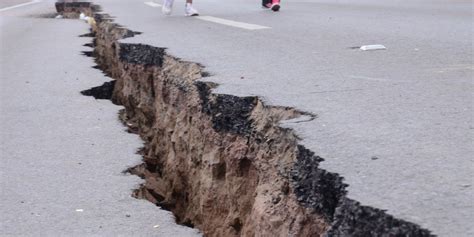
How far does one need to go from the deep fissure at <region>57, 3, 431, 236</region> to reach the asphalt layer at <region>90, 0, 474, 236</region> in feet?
0.30

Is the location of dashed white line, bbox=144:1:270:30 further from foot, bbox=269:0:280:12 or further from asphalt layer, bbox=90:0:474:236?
foot, bbox=269:0:280:12

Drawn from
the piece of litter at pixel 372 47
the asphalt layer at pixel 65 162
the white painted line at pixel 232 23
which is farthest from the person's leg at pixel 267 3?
the piece of litter at pixel 372 47

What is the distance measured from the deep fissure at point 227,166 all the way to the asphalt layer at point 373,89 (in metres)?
0.09

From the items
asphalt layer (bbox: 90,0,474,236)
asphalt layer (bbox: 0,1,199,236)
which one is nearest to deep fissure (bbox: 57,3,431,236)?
asphalt layer (bbox: 90,0,474,236)

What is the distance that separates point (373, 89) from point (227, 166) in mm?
1194

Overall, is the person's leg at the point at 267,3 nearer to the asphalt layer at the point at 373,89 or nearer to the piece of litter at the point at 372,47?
the asphalt layer at the point at 373,89

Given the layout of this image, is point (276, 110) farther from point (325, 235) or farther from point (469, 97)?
point (325, 235)

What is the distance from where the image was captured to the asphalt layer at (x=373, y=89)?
2.58m

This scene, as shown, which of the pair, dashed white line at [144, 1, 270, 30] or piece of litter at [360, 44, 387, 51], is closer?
piece of litter at [360, 44, 387, 51]

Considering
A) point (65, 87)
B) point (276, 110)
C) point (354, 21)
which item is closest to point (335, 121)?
point (276, 110)

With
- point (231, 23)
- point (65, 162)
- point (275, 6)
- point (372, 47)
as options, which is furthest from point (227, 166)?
point (275, 6)

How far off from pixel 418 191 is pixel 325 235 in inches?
14.5

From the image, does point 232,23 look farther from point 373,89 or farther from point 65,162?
point 65,162

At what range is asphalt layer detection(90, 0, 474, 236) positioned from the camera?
2580 mm
